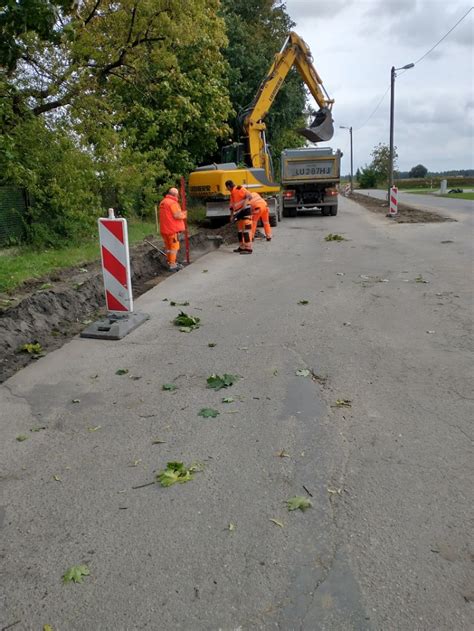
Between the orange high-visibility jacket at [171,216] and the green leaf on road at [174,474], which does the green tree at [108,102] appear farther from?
the green leaf on road at [174,474]

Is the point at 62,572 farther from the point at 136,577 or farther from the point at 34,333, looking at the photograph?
the point at 34,333

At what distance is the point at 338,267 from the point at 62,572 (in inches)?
356

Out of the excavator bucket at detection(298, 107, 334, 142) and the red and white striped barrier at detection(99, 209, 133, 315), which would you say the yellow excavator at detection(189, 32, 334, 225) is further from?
the red and white striped barrier at detection(99, 209, 133, 315)

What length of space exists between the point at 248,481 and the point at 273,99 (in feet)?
62.0

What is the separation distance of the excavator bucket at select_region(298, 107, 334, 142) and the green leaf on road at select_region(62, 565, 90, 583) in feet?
60.7

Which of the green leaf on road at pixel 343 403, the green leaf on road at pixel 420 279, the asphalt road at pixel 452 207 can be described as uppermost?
the asphalt road at pixel 452 207

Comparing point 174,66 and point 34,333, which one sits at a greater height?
point 174,66

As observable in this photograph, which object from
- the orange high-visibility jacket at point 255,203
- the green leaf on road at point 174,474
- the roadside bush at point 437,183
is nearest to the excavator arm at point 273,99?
the orange high-visibility jacket at point 255,203

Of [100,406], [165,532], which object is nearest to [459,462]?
[165,532]

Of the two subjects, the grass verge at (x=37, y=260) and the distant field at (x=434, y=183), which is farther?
the distant field at (x=434, y=183)

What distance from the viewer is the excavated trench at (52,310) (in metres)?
5.99

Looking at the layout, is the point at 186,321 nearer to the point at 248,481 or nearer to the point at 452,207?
the point at 248,481

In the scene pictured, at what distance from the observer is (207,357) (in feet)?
18.4

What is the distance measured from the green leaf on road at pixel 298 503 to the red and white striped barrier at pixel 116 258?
4.12 metres
